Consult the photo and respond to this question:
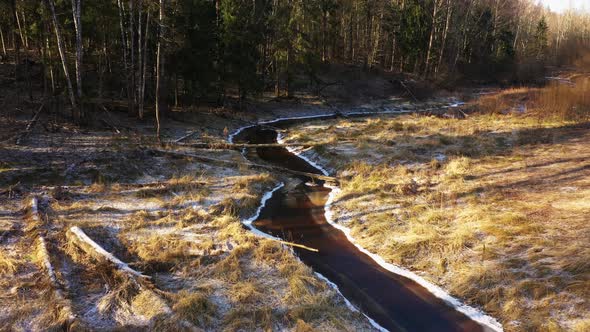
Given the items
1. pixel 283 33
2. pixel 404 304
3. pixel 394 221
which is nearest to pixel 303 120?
pixel 283 33

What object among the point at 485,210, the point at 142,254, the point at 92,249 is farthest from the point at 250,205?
the point at 485,210

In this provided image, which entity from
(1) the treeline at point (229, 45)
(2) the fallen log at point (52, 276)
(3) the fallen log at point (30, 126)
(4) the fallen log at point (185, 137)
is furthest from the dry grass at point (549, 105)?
(3) the fallen log at point (30, 126)

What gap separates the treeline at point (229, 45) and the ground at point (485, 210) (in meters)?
10.9

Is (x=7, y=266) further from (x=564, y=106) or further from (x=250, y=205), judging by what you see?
(x=564, y=106)

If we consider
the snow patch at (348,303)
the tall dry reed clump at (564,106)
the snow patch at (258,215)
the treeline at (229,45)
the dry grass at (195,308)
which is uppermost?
the treeline at (229,45)

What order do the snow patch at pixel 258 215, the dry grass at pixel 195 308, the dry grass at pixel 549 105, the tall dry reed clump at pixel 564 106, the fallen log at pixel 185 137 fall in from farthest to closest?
the dry grass at pixel 549 105 < the tall dry reed clump at pixel 564 106 < the fallen log at pixel 185 137 < the snow patch at pixel 258 215 < the dry grass at pixel 195 308

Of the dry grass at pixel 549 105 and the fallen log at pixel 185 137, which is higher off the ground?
the dry grass at pixel 549 105

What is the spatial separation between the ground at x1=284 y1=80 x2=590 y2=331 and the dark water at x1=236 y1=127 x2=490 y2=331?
0.59 meters

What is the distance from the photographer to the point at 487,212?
1195 cm

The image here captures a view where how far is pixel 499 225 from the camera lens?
11.0 metres

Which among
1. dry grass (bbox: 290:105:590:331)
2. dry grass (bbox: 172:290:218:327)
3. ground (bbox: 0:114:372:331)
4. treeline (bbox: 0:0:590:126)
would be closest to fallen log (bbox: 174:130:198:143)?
treeline (bbox: 0:0:590:126)

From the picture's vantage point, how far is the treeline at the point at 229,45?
22.4 m

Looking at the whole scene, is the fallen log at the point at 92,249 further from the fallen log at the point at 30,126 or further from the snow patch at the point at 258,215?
the fallen log at the point at 30,126

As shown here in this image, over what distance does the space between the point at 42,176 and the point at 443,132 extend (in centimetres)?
2020
